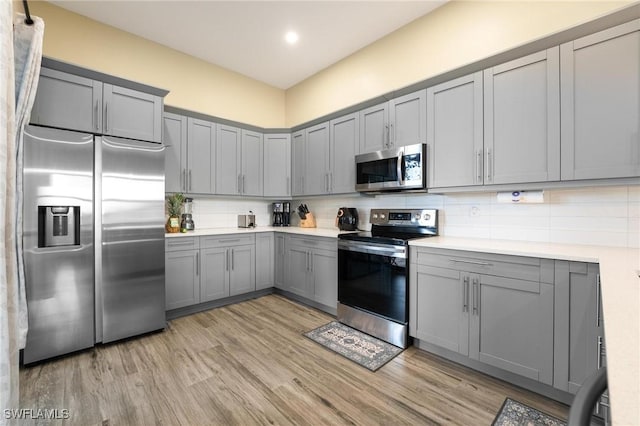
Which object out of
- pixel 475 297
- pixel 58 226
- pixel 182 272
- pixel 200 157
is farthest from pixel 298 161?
pixel 475 297

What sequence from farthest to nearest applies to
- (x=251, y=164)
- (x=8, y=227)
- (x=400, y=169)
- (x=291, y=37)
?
(x=251, y=164) → (x=291, y=37) → (x=400, y=169) → (x=8, y=227)

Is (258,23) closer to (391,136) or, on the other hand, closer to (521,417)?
(391,136)

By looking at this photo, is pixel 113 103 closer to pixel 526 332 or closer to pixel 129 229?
pixel 129 229

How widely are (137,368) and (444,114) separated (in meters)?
3.27

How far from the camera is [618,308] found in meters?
0.80

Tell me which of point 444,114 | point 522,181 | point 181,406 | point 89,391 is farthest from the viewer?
point 444,114

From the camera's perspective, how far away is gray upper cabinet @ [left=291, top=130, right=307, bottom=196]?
4039 millimetres

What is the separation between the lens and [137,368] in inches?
86.0

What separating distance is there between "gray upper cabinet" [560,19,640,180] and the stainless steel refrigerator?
337 centimetres

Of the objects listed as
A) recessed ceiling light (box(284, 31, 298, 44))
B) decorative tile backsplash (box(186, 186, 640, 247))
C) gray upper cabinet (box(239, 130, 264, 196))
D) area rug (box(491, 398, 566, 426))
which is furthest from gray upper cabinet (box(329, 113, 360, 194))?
area rug (box(491, 398, 566, 426))

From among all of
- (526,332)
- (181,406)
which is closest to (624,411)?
(526,332)

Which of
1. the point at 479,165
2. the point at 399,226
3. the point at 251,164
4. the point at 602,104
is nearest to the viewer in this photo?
the point at 602,104

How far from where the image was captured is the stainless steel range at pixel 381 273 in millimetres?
2508

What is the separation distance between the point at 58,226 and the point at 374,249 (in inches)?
105
